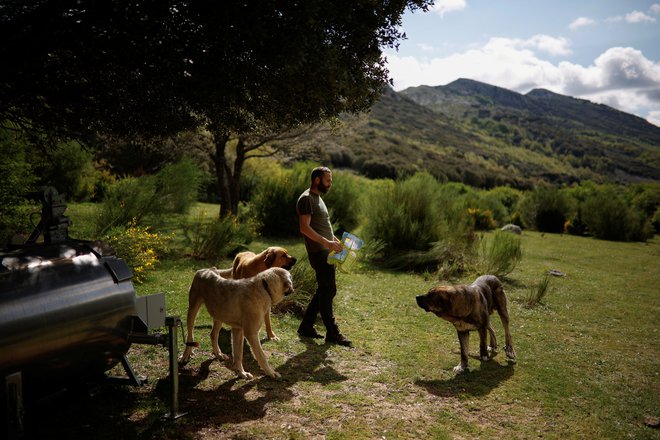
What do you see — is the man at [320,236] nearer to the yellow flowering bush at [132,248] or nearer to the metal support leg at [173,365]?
the metal support leg at [173,365]

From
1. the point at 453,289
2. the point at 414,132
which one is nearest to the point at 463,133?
the point at 414,132

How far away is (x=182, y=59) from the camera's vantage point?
450 cm

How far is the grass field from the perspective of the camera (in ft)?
12.2

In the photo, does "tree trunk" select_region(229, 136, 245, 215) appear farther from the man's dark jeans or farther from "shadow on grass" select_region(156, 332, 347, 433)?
"shadow on grass" select_region(156, 332, 347, 433)

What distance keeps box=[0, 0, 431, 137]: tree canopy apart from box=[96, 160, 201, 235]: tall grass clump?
4471mm

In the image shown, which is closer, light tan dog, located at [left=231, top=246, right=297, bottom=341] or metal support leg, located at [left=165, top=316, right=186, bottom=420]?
metal support leg, located at [left=165, top=316, right=186, bottom=420]

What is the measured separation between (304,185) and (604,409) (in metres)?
13.7

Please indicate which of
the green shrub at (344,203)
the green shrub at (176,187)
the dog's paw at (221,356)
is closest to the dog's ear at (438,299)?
the dog's paw at (221,356)

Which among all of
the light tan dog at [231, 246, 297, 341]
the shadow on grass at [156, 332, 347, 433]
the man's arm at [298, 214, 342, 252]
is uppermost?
the man's arm at [298, 214, 342, 252]

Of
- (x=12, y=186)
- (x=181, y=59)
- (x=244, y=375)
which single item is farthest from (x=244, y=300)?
(x=12, y=186)

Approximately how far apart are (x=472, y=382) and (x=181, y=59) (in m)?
4.90

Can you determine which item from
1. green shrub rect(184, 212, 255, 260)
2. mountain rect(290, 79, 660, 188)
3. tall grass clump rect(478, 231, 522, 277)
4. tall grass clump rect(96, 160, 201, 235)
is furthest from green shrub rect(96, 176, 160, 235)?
mountain rect(290, 79, 660, 188)

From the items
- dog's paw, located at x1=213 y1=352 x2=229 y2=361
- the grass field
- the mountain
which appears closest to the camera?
the grass field

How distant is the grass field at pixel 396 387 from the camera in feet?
12.2
